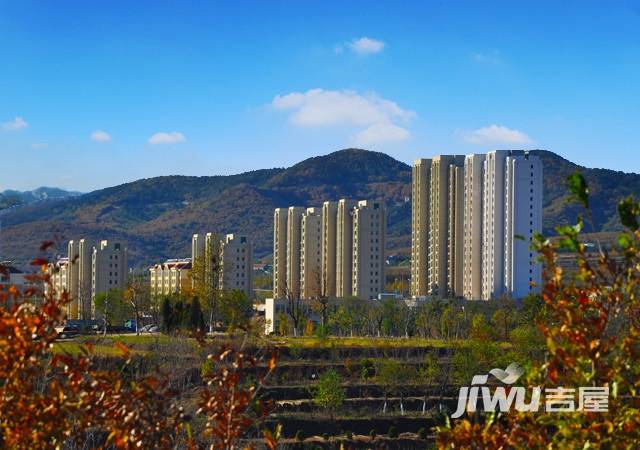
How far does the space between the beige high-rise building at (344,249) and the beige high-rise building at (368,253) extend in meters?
0.48

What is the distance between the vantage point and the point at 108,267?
60.0 meters

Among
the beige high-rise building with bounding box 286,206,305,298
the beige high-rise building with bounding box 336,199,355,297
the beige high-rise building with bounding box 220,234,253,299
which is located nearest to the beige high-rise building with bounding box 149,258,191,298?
the beige high-rise building with bounding box 220,234,253,299

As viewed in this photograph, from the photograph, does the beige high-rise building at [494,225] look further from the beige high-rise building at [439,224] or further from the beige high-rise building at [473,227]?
the beige high-rise building at [439,224]

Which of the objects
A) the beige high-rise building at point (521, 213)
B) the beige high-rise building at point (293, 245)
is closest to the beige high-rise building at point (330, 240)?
the beige high-rise building at point (293, 245)

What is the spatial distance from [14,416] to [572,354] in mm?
2170

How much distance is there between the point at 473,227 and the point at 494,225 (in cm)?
226

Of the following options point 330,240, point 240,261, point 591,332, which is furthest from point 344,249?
point 591,332

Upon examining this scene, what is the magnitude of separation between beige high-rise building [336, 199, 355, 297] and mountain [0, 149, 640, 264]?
45988mm

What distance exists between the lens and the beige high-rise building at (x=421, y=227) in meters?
56.0

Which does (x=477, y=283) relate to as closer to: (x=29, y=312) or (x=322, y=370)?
(x=322, y=370)

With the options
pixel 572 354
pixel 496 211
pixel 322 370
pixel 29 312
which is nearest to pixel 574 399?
pixel 572 354

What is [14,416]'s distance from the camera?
13.2 ft

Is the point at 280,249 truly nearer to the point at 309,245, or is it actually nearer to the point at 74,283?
the point at 309,245

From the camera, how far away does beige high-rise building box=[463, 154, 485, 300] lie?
5066 cm
